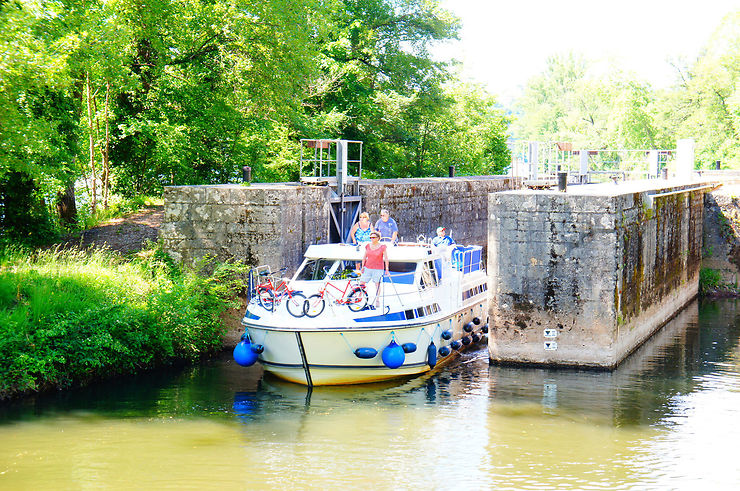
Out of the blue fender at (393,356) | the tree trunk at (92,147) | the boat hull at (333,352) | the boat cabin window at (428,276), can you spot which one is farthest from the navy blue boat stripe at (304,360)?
the tree trunk at (92,147)

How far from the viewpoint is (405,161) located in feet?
121

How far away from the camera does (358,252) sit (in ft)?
55.6

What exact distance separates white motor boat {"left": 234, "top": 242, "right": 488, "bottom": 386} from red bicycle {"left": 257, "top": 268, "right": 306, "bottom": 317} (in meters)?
0.02

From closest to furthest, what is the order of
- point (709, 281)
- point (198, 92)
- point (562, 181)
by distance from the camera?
1. point (562, 181)
2. point (198, 92)
3. point (709, 281)

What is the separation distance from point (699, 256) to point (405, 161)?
13611mm

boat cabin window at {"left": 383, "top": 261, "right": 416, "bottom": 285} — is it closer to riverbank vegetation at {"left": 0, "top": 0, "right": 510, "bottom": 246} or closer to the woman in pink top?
the woman in pink top

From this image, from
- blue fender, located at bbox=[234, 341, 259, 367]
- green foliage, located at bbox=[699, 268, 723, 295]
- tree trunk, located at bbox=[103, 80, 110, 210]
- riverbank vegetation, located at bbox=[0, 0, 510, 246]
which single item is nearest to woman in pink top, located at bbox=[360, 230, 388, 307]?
blue fender, located at bbox=[234, 341, 259, 367]

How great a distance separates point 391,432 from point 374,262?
401 centimetres

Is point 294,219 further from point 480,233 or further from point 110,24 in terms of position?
point 480,233

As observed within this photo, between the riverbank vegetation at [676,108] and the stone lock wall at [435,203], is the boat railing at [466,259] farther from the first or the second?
the riverbank vegetation at [676,108]

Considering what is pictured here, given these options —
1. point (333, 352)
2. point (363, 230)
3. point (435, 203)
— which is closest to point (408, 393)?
point (333, 352)

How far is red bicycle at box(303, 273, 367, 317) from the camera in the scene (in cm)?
1502

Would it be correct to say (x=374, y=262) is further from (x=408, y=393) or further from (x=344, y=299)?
(x=408, y=393)

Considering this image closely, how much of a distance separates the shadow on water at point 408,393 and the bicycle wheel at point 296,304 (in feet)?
4.54
